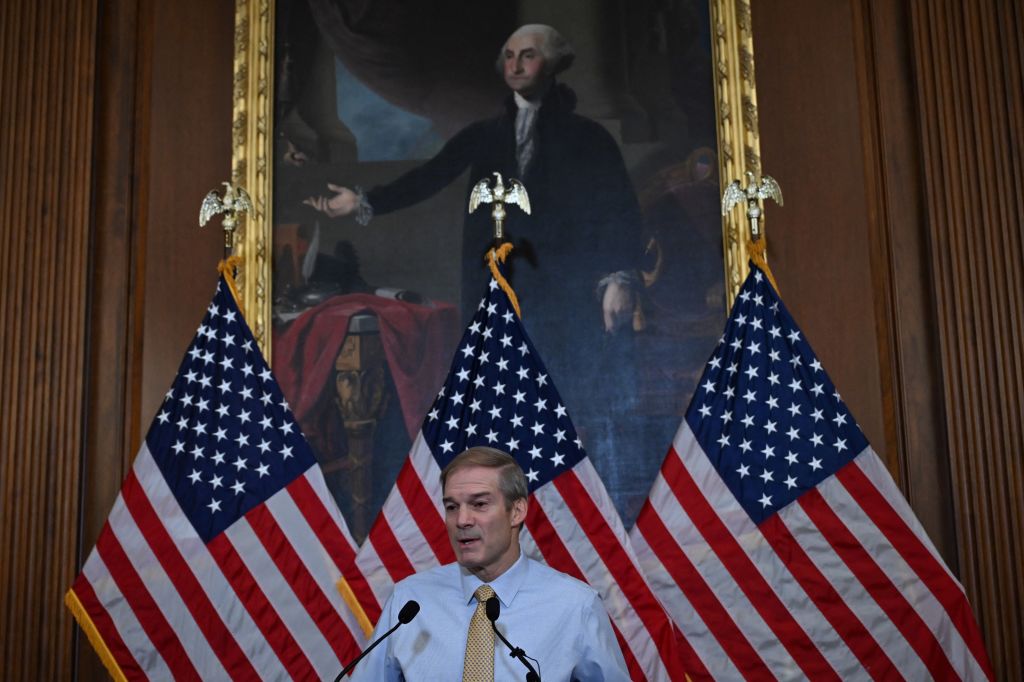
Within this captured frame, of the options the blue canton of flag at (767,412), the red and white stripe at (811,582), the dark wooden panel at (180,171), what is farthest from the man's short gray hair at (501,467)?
the dark wooden panel at (180,171)

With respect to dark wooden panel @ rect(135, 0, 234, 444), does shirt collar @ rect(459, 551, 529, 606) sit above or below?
below

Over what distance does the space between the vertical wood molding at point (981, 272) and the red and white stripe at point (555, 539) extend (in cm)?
134

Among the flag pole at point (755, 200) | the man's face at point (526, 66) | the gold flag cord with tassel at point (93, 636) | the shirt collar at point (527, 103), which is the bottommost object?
the gold flag cord with tassel at point (93, 636)

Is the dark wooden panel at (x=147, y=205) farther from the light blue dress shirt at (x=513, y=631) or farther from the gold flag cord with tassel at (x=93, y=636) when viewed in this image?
the light blue dress shirt at (x=513, y=631)

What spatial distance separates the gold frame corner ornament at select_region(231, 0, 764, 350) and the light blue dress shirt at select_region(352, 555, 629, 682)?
212 centimetres

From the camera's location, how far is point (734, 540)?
15.5ft

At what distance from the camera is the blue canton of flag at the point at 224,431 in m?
4.93

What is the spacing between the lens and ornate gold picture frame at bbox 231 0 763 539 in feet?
17.1

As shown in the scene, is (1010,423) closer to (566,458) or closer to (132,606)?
(566,458)

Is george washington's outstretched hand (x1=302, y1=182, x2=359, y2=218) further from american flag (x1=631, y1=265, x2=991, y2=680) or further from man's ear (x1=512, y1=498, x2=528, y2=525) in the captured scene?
man's ear (x1=512, y1=498, x2=528, y2=525)

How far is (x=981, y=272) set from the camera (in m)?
5.02

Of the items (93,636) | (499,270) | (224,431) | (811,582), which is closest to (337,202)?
(499,270)

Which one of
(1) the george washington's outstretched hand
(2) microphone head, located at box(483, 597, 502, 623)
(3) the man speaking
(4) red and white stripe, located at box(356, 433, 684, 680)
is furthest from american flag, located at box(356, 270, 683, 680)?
(2) microphone head, located at box(483, 597, 502, 623)

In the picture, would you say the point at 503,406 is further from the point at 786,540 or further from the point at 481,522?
the point at 481,522
